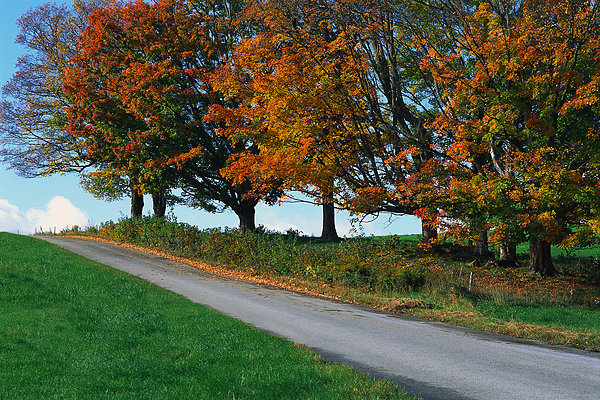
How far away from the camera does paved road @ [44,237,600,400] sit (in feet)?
24.2

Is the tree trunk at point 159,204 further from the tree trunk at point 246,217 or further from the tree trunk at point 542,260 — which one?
the tree trunk at point 542,260

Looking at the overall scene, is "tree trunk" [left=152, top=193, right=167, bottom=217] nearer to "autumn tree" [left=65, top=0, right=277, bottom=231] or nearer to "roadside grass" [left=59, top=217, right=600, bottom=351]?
"autumn tree" [left=65, top=0, right=277, bottom=231]

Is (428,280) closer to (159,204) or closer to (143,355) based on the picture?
(143,355)

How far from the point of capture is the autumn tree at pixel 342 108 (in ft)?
64.8

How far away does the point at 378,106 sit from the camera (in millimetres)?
21219

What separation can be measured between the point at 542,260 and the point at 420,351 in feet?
48.2

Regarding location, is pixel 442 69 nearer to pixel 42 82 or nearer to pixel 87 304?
pixel 87 304

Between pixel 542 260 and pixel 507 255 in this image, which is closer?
pixel 542 260

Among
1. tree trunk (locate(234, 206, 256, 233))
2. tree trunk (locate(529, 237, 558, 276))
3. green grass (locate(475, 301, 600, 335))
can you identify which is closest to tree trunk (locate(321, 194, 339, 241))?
tree trunk (locate(234, 206, 256, 233))

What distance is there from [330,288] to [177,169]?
46.3ft

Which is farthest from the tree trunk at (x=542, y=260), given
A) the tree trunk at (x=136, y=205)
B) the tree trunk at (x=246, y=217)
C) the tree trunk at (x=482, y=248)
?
the tree trunk at (x=136, y=205)

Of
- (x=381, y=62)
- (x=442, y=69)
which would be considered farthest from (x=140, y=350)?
(x=381, y=62)

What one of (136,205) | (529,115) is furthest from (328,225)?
(529,115)

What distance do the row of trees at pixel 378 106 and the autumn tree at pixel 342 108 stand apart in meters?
0.08
